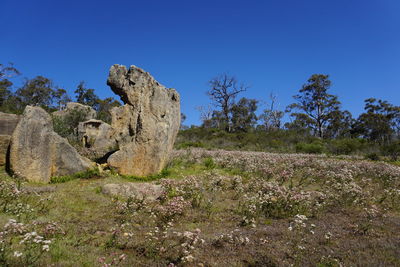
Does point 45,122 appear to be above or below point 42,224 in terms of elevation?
above

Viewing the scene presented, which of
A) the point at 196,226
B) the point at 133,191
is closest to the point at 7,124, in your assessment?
the point at 133,191

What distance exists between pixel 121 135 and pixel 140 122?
989 millimetres

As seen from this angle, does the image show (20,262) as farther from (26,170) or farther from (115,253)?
(26,170)

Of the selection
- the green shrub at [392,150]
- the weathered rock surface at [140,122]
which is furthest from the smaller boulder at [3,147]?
the green shrub at [392,150]

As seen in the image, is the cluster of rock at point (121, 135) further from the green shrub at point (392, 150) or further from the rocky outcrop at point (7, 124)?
the green shrub at point (392, 150)

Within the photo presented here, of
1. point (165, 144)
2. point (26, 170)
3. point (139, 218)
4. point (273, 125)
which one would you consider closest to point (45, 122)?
point (26, 170)

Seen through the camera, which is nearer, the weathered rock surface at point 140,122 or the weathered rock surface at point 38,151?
the weathered rock surface at point 38,151

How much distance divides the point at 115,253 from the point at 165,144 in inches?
301

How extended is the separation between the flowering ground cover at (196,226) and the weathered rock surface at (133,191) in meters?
0.22

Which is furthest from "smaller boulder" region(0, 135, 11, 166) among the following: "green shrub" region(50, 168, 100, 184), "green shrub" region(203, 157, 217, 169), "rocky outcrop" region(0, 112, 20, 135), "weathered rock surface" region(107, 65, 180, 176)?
"green shrub" region(203, 157, 217, 169)

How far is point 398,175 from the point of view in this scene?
41.5ft

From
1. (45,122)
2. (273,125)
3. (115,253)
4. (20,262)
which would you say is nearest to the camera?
(20,262)

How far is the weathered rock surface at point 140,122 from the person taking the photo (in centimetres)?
1137

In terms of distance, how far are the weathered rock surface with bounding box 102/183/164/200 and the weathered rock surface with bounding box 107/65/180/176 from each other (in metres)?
2.26
